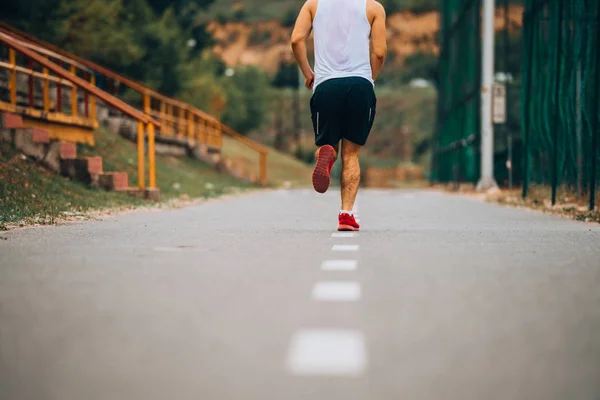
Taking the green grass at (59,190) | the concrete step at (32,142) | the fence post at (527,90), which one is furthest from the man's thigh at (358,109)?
the fence post at (527,90)

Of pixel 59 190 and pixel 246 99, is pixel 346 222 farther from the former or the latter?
pixel 246 99

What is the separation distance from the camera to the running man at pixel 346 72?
1043cm

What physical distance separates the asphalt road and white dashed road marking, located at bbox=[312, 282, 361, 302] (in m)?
0.02

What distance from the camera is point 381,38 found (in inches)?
415

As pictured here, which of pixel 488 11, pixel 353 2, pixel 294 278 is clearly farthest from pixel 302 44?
pixel 488 11

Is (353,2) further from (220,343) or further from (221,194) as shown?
(221,194)

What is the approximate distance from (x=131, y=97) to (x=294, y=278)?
38882mm

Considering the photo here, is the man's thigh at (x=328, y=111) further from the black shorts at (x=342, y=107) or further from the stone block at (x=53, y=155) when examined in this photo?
the stone block at (x=53, y=155)

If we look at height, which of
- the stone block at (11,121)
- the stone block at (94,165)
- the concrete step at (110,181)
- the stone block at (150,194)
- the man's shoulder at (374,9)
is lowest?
the stone block at (150,194)

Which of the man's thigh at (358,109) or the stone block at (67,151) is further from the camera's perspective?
the stone block at (67,151)

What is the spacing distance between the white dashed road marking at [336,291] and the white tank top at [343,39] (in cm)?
459

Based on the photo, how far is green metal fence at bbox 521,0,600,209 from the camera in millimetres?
15016

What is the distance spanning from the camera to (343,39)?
34.3 feet

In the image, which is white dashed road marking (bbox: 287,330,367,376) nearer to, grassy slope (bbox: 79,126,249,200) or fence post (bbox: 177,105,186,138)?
grassy slope (bbox: 79,126,249,200)
